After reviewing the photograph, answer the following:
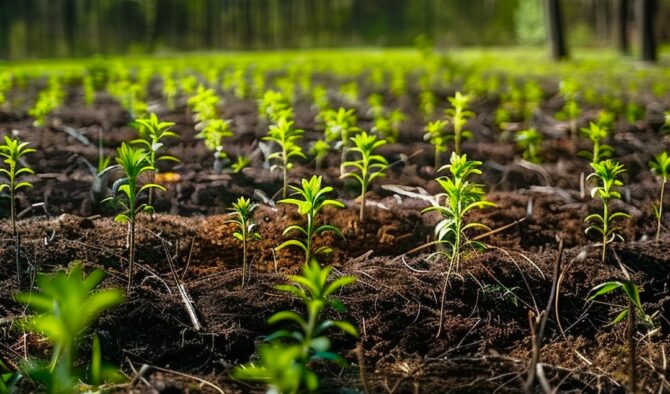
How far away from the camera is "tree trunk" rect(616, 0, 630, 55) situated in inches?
864

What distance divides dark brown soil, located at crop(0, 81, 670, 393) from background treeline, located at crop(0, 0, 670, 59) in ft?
149

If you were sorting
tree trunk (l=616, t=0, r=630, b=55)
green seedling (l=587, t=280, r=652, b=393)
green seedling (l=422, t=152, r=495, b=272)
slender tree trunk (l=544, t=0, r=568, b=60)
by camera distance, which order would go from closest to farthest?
green seedling (l=587, t=280, r=652, b=393) < green seedling (l=422, t=152, r=495, b=272) < slender tree trunk (l=544, t=0, r=568, b=60) < tree trunk (l=616, t=0, r=630, b=55)

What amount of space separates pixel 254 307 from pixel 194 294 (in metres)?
0.33

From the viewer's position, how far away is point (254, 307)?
316cm

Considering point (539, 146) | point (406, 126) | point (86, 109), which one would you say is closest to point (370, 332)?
point (539, 146)

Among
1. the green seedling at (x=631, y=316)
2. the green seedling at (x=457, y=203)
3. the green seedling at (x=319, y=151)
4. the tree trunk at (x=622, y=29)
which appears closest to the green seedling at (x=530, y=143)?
the green seedling at (x=319, y=151)

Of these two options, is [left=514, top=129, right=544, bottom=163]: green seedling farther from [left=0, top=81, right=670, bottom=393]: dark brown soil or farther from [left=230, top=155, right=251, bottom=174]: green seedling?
[left=230, top=155, right=251, bottom=174]: green seedling

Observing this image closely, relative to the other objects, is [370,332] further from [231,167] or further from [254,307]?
[231,167]

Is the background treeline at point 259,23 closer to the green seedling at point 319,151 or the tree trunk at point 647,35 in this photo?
the tree trunk at point 647,35

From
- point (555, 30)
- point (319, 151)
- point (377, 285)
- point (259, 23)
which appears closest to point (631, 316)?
point (377, 285)

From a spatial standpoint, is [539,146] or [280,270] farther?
[539,146]

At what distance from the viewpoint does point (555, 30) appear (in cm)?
1916

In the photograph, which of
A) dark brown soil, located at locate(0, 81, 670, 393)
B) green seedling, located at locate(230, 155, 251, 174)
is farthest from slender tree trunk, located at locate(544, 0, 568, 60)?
green seedling, located at locate(230, 155, 251, 174)

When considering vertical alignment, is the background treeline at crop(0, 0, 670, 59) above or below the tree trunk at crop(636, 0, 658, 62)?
above
